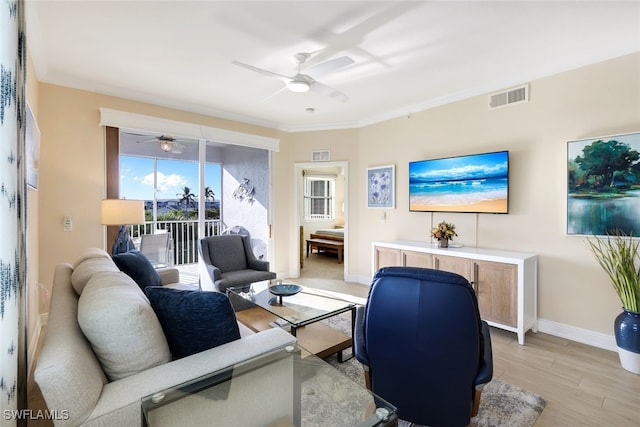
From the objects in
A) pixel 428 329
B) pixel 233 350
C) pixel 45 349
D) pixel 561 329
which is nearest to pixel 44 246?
pixel 45 349

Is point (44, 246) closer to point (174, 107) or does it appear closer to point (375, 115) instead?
point (174, 107)

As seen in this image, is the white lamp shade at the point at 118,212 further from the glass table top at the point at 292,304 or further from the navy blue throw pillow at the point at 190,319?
the navy blue throw pillow at the point at 190,319

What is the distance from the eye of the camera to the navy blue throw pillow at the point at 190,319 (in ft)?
4.58

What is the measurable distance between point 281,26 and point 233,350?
7.83 feet

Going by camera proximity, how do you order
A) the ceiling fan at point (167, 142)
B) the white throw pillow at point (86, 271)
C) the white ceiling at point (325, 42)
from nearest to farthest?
1. the white throw pillow at point (86, 271)
2. the white ceiling at point (325, 42)
3. the ceiling fan at point (167, 142)

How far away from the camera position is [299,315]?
2.51m

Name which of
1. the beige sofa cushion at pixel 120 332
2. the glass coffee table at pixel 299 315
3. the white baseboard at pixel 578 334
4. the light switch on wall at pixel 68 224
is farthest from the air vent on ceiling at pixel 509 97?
the light switch on wall at pixel 68 224

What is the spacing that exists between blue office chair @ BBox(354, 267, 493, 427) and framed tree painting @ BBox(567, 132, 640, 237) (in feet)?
7.23

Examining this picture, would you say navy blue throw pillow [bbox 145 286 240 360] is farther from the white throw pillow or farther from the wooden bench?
the wooden bench

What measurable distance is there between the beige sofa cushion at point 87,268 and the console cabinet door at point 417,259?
3115 millimetres

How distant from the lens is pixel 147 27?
2426mm

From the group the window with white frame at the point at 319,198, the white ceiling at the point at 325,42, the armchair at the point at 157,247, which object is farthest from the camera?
the window with white frame at the point at 319,198

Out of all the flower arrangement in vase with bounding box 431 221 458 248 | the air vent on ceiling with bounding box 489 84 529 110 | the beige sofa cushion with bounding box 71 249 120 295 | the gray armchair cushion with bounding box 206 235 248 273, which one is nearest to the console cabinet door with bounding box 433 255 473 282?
the flower arrangement in vase with bounding box 431 221 458 248

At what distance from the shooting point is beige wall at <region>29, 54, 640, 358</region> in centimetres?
284
